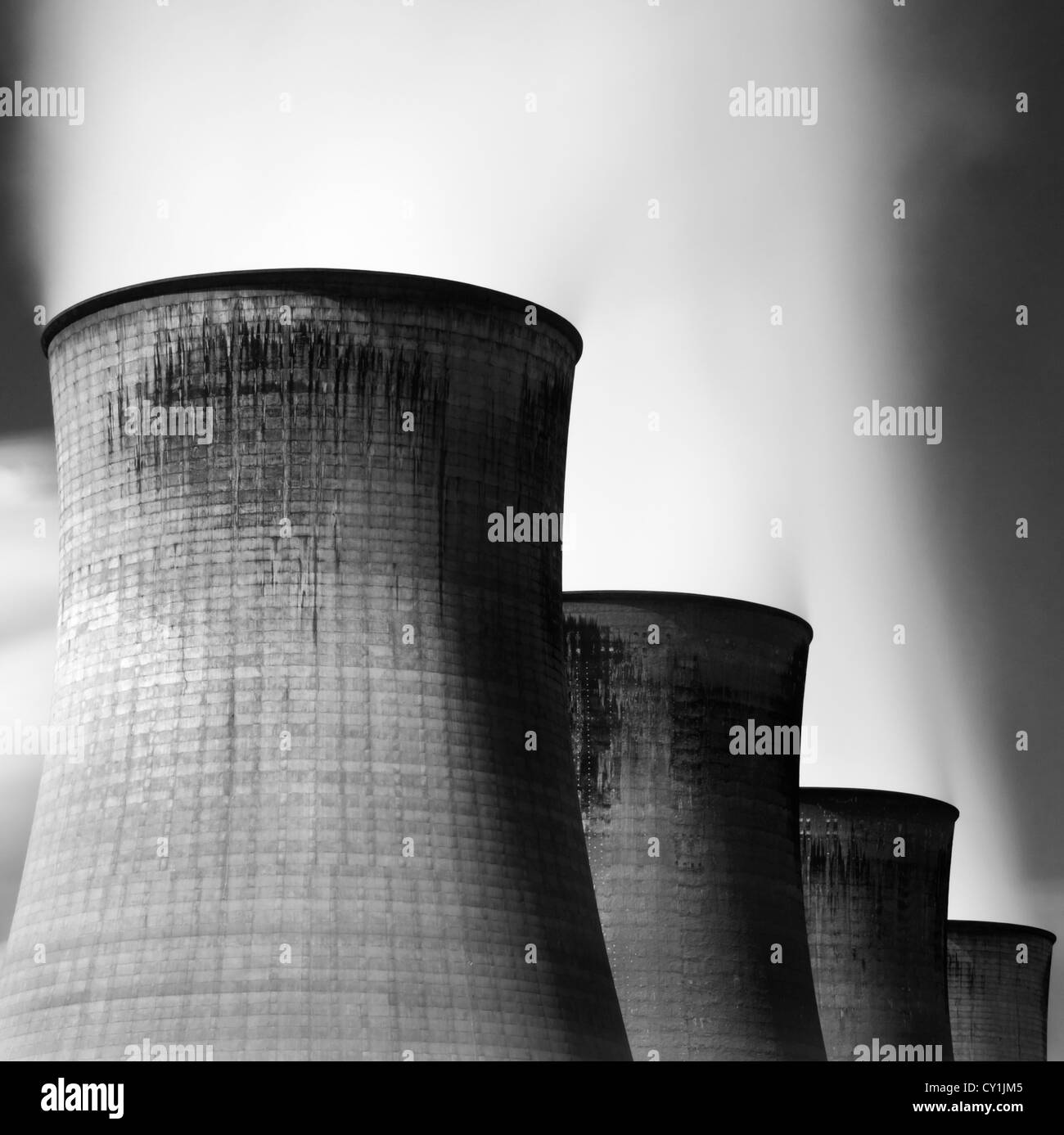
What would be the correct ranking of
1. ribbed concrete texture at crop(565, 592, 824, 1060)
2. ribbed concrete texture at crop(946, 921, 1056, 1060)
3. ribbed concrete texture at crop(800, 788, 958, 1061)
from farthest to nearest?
ribbed concrete texture at crop(946, 921, 1056, 1060), ribbed concrete texture at crop(800, 788, 958, 1061), ribbed concrete texture at crop(565, 592, 824, 1060)

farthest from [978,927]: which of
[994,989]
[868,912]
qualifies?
[868,912]

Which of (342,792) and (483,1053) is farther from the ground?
(342,792)

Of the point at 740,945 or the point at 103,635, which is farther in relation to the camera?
the point at 740,945

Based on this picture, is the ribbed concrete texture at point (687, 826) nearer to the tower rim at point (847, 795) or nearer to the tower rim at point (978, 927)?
the tower rim at point (847, 795)

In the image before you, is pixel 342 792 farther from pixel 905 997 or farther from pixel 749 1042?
pixel 905 997

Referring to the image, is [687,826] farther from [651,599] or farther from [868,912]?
[868,912]

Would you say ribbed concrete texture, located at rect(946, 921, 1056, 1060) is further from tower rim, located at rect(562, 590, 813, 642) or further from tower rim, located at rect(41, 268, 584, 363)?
tower rim, located at rect(41, 268, 584, 363)

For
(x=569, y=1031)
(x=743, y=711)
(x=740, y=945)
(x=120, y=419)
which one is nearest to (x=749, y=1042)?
(x=740, y=945)

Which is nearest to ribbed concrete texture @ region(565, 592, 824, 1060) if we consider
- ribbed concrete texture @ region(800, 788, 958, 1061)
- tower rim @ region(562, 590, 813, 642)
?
tower rim @ region(562, 590, 813, 642)
